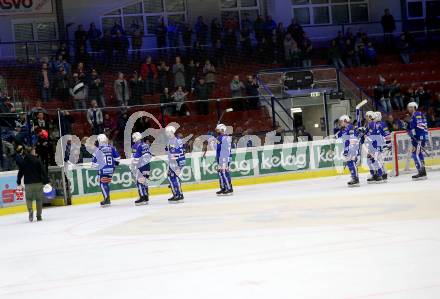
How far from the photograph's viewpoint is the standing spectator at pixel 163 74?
29889mm

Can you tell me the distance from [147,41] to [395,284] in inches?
1076

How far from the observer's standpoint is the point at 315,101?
30.0 metres

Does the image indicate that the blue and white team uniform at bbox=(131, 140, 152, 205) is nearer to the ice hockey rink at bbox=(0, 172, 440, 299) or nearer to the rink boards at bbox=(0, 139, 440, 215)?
the ice hockey rink at bbox=(0, 172, 440, 299)

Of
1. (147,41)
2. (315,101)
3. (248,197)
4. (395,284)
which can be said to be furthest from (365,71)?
(395,284)

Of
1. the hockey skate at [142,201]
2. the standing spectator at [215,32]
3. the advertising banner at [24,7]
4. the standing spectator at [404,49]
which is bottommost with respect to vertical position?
the hockey skate at [142,201]

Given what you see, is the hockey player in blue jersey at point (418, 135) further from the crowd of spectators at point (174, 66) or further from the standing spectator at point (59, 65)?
the standing spectator at point (59, 65)

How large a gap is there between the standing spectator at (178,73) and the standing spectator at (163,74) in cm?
29

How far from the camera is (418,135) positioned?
22125mm

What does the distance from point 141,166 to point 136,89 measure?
25.1ft

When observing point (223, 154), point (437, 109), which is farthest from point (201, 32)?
point (223, 154)

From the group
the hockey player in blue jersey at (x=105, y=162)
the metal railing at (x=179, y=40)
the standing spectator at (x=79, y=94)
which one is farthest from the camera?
the metal railing at (x=179, y=40)

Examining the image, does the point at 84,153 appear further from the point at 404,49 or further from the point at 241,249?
the point at 404,49

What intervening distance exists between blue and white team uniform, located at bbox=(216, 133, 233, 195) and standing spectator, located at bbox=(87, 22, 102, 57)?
32.5ft

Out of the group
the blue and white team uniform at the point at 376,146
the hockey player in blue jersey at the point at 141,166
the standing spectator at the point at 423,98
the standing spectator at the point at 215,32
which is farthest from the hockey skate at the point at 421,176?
the standing spectator at the point at 215,32
